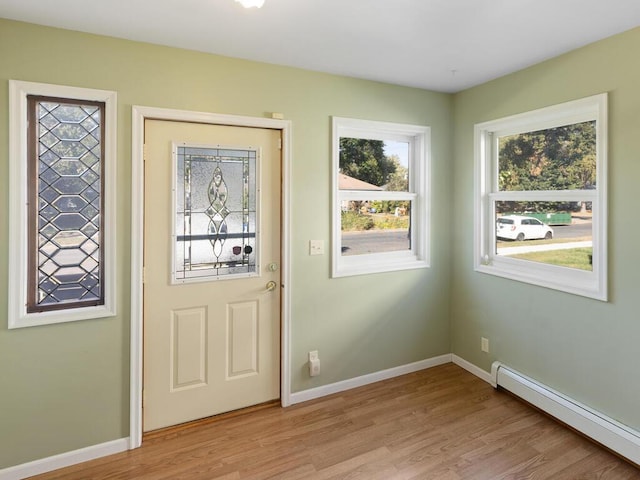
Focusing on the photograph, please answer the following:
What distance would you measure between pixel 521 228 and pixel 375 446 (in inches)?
77.6

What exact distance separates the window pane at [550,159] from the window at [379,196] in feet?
2.17

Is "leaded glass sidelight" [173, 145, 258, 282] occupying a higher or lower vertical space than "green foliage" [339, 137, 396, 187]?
lower

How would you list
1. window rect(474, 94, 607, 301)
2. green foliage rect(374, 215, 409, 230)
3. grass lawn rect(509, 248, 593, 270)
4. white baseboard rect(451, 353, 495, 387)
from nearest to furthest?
1. window rect(474, 94, 607, 301)
2. grass lawn rect(509, 248, 593, 270)
3. white baseboard rect(451, 353, 495, 387)
4. green foliage rect(374, 215, 409, 230)

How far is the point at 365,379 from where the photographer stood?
3012 millimetres

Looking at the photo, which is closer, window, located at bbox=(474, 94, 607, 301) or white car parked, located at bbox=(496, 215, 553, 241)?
window, located at bbox=(474, 94, 607, 301)

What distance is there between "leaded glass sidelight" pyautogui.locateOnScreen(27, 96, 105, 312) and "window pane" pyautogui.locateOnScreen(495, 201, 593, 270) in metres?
2.99

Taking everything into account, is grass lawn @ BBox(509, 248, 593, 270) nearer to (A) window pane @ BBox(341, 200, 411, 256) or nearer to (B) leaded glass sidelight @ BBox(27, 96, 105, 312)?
(A) window pane @ BBox(341, 200, 411, 256)

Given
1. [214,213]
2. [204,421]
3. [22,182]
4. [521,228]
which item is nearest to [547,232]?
[521,228]

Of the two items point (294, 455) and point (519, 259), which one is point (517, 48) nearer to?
point (519, 259)

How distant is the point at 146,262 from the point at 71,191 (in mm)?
582

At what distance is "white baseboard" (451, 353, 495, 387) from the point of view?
9.96ft

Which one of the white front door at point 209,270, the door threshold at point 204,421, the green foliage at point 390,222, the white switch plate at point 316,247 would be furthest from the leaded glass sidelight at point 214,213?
the green foliage at point 390,222

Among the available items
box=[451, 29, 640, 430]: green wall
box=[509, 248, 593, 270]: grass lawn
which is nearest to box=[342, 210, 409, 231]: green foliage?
box=[451, 29, 640, 430]: green wall

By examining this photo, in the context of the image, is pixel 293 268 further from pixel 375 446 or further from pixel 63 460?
pixel 63 460
